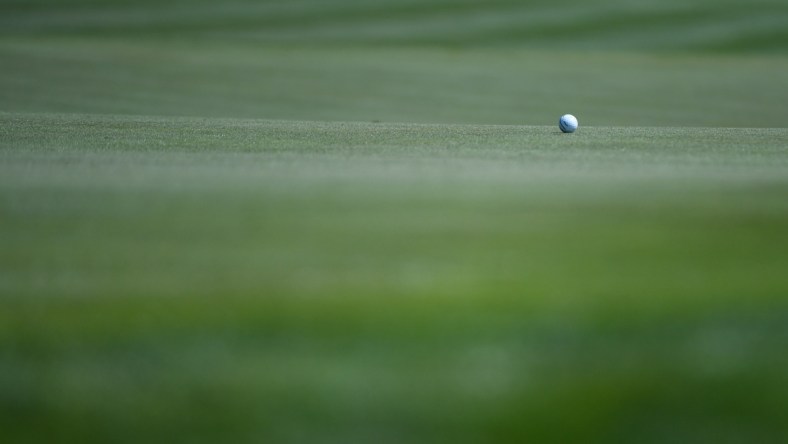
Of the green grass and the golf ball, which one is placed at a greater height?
the golf ball

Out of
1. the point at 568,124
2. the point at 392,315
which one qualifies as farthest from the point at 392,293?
the point at 568,124

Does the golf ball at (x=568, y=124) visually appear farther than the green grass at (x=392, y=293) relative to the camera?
Yes

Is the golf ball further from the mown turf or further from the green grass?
the mown turf

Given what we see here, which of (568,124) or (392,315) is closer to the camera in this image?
(392,315)

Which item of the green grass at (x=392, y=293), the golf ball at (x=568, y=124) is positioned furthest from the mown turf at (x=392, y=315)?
the golf ball at (x=568, y=124)

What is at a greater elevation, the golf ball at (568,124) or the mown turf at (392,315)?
the golf ball at (568,124)

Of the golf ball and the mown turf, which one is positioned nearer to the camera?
the mown turf

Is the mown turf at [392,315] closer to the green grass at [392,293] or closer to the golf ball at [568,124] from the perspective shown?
the green grass at [392,293]

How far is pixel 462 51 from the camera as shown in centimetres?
1845

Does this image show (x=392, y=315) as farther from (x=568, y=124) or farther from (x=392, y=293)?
(x=568, y=124)

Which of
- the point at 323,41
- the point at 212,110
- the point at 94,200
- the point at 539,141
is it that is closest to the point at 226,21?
the point at 323,41

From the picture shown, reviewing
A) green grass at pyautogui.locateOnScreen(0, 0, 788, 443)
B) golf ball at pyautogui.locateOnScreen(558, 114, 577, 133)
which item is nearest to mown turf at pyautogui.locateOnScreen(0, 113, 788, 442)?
green grass at pyautogui.locateOnScreen(0, 0, 788, 443)

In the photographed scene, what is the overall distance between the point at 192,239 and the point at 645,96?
13.3 meters

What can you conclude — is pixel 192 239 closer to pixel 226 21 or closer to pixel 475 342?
pixel 475 342
